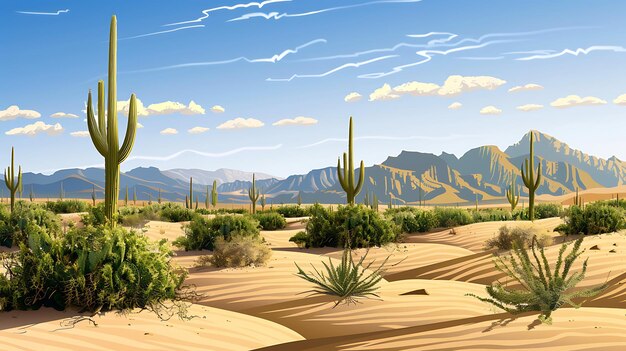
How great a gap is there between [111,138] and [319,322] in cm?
480

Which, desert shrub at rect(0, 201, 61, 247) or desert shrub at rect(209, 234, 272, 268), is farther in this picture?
desert shrub at rect(0, 201, 61, 247)

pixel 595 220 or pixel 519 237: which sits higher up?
pixel 595 220

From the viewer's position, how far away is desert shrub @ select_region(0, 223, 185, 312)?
29.7ft

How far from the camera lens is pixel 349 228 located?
1883 centimetres

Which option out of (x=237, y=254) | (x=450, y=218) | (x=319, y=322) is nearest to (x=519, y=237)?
(x=237, y=254)

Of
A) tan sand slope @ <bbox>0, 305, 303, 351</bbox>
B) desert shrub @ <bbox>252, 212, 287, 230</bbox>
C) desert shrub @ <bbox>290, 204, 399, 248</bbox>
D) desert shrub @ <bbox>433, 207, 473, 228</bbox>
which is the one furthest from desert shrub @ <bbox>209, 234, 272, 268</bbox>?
desert shrub @ <bbox>252, 212, 287, 230</bbox>

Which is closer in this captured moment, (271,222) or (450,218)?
(450,218)

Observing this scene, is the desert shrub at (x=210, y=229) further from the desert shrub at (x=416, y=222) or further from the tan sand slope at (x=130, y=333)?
the desert shrub at (x=416, y=222)

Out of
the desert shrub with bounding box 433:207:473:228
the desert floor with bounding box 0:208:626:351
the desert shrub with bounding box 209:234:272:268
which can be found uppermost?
the desert shrub with bounding box 433:207:473:228

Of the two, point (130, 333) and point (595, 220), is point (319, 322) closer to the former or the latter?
point (130, 333)

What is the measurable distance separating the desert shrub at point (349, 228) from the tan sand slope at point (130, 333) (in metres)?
9.18

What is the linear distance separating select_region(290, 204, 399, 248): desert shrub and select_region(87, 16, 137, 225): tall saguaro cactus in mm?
8035

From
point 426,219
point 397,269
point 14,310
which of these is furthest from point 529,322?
point 426,219

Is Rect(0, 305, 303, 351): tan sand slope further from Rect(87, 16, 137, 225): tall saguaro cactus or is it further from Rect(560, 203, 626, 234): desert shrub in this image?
Rect(560, 203, 626, 234): desert shrub
